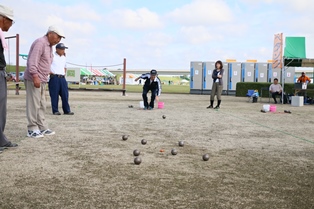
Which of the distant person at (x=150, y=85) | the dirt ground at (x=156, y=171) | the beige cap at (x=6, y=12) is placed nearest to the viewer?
the dirt ground at (x=156, y=171)

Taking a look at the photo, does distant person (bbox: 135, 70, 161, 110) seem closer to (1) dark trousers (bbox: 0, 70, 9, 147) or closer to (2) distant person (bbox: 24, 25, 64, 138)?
(2) distant person (bbox: 24, 25, 64, 138)

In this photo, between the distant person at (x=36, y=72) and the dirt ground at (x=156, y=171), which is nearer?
the dirt ground at (x=156, y=171)

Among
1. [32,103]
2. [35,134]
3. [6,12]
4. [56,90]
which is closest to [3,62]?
[6,12]

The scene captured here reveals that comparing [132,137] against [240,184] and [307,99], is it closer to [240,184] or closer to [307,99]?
[240,184]

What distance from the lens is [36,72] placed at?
5160 mm

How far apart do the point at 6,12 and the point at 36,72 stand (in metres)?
1.06

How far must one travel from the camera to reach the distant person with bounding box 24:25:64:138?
5.20m

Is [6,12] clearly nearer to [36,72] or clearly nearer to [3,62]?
[3,62]

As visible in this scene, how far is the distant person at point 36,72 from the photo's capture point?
17.1 ft

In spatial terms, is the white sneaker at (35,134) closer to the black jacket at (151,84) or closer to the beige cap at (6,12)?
the beige cap at (6,12)

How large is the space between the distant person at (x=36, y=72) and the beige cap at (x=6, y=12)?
2.80ft

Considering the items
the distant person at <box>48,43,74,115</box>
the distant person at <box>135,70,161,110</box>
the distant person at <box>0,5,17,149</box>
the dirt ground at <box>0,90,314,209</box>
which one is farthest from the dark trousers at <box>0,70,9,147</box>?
the distant person at <box>135,70,161,110</box>

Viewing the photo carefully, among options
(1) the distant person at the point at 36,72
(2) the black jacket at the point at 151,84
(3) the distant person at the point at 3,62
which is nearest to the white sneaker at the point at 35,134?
(1) the distant person at the point at 36,72

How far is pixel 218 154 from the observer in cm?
446
